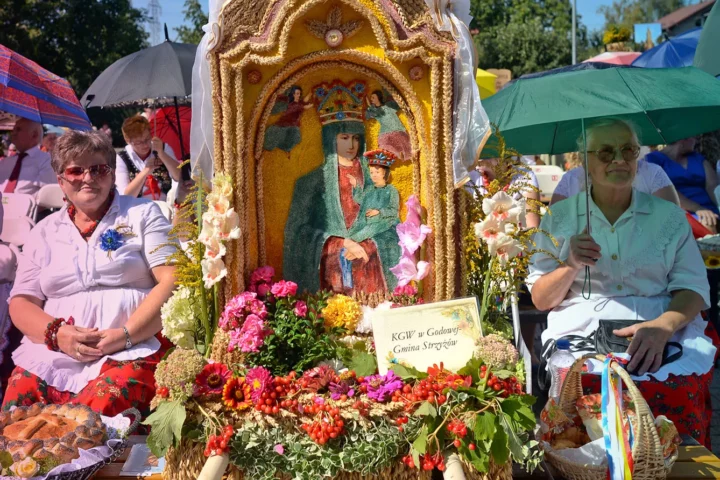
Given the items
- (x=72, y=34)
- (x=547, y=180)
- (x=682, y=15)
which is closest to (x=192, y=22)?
(x=72, y=34)

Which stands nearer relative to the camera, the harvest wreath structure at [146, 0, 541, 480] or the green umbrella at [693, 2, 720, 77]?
the harvest wreath structure at [146, 0, 541, 480]

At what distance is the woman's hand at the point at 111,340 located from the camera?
126 inches

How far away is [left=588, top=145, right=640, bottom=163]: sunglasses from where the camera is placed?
326 centimetres

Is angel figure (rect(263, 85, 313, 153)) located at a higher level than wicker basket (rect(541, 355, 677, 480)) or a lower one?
higher

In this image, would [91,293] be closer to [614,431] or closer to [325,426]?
[325,426]

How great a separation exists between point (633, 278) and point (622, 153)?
0.59 metres

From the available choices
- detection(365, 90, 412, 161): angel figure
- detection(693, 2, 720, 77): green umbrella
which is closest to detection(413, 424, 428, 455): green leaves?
detection(365, 90, 412, 161): angel figure

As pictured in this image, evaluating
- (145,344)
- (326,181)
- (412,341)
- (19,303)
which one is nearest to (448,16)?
(326,181)

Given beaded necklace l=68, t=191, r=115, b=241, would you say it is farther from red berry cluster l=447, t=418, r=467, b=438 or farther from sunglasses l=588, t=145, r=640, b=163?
sunglasses l=588, t=145, r=640, b=163

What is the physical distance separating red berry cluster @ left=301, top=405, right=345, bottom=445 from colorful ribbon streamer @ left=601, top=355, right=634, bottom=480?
0.90 meters

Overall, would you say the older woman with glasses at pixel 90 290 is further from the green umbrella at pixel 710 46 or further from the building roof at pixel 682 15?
the building roof at pixel 682 15

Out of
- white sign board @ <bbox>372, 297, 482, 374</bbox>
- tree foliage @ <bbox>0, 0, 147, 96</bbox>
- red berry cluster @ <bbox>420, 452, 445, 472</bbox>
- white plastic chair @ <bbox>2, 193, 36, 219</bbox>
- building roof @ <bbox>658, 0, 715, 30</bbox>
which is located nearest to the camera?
red berry cluster @ <bbox>420, 452, 445, 472</bbox>

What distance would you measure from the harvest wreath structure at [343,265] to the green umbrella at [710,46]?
106 inches

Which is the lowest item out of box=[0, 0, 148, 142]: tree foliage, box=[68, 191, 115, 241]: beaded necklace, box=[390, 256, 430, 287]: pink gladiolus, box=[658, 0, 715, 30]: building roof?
box=[390, 256, 430, 287]: pink gladiolus
